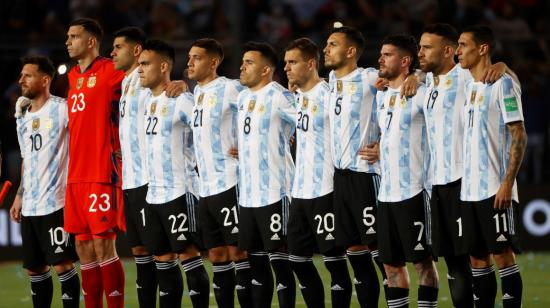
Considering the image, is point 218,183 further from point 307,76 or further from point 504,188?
point 504,188

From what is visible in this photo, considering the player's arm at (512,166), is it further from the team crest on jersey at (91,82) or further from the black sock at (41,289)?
the black sock at (41,289)

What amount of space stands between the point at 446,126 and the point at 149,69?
2434 mm

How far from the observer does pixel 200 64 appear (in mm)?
9977

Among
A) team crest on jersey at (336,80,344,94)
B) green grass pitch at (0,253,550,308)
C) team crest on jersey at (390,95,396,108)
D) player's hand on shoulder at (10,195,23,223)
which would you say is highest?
team crest on jersey at (336,80,344,94)

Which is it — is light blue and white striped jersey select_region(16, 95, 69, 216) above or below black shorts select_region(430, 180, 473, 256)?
above

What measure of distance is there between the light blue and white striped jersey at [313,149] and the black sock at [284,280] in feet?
1.60

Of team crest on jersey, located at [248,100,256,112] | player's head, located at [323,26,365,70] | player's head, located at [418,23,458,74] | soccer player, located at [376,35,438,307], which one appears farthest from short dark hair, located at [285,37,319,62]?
player's head, located at [418,23,458,74]

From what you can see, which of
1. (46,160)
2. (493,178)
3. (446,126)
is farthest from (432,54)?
(46,160)

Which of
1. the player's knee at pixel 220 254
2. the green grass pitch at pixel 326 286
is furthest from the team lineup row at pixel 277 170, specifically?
the green grass pitch at pixel 326 286

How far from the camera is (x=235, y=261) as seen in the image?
9789 millimetres

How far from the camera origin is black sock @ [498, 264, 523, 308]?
8719mm

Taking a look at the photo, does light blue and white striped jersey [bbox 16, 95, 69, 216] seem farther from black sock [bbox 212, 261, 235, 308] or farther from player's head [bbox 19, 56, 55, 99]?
black sock [bbox 212, 261, 235, 308]

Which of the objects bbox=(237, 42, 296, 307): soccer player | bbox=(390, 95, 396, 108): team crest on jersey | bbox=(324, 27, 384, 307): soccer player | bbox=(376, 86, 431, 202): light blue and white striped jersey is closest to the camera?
bbox=(376, 86, 431, 202): light blue and white striped jersey

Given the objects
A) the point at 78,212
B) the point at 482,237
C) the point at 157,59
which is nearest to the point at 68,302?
the point at 78,212
